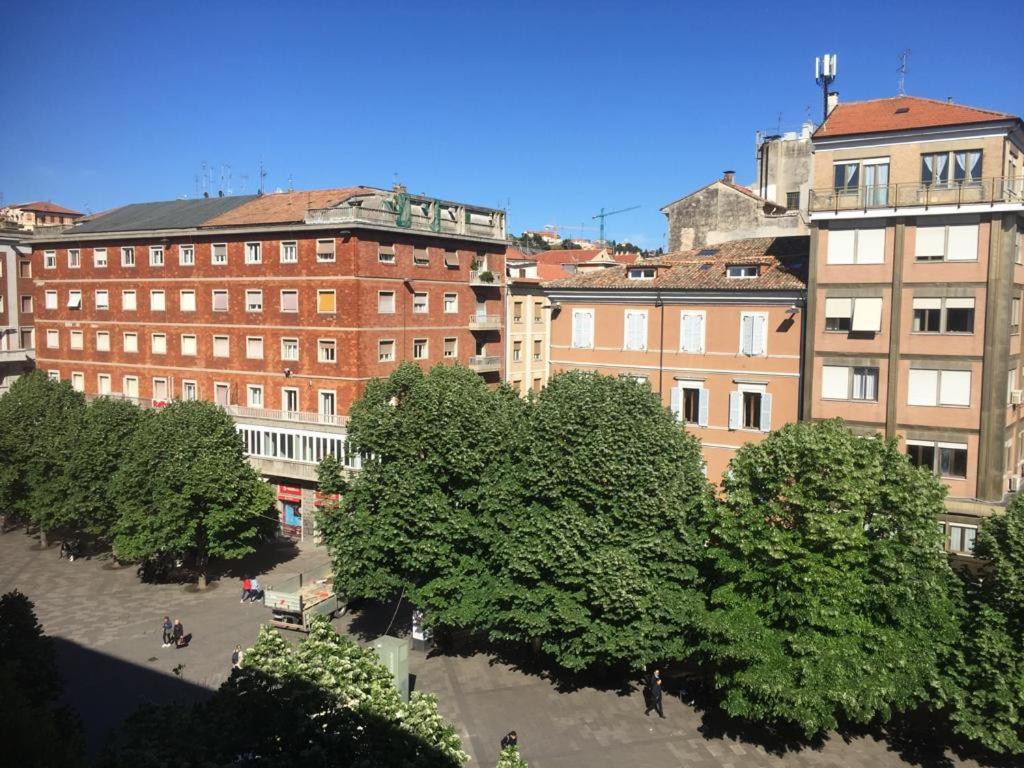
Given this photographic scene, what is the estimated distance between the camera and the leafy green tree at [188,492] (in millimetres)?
37781

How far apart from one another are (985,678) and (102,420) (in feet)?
135

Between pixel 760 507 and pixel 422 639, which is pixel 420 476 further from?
pixel 760 507

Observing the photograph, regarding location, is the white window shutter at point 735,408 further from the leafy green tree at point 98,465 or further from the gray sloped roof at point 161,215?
the gray sloped roof at point 161,215

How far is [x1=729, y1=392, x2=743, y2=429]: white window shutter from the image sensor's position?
117ft

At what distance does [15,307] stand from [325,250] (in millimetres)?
32438

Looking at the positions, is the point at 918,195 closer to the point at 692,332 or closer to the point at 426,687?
the point at 692,332

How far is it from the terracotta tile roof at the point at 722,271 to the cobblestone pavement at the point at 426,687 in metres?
17.6

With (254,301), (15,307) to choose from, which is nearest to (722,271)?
(254,301)

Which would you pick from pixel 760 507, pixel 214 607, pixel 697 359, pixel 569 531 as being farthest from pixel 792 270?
pixel 214 607

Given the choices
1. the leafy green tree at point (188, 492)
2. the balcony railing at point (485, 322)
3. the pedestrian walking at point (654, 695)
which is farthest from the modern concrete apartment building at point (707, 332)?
the leafy green tree at point (188, 492)

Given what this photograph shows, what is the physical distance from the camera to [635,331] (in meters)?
38.7

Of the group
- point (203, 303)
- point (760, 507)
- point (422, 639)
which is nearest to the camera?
point (760, 507)

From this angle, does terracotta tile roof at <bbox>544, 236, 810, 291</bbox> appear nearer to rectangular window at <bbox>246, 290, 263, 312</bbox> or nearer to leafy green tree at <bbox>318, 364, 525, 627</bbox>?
leafy green tree at <bbox>318, 364, 525, 627</bbox>

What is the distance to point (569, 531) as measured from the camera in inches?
1013
